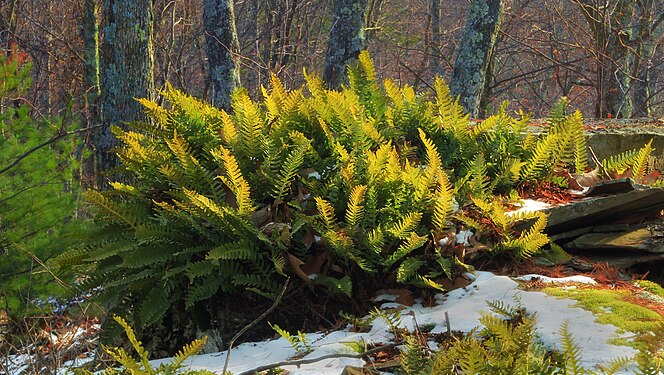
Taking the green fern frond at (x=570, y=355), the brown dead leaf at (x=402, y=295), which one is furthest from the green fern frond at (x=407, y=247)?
the green fern frond at (x=570, y=355)

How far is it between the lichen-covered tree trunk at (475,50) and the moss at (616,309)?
21.7 feet

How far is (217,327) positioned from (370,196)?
116cm

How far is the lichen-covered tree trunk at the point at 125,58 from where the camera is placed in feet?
21.9

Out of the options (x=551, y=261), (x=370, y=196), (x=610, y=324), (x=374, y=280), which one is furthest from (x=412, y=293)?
(x=610, y=324)

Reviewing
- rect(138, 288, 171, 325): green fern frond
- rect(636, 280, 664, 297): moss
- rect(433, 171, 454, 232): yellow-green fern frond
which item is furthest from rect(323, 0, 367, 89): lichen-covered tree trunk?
rect(636, 280, 664, 297): moss

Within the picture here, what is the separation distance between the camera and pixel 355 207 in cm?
330

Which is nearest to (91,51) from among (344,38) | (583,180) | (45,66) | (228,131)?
(344,38)

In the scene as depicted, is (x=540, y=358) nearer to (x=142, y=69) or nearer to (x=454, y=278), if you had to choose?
(x=454, y=278)

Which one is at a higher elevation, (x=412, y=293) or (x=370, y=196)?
(x=370, y=196)

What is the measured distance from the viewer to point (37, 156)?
6160 millimetres

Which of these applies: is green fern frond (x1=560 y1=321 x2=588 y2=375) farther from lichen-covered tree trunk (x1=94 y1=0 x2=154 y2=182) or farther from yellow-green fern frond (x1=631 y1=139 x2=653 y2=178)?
lichen-covered tree trunk (x1=94 y1=0 x2=154 y2=182)

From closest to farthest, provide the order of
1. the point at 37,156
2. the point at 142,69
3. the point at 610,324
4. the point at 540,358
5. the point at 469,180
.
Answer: the point at 540,358
the point at 610,324
the point at 469,180
the point at 37,156
the point at 142,69

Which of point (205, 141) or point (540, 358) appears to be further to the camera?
point (205, 141)

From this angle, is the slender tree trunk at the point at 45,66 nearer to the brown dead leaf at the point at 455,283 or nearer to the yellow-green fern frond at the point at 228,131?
the yellow-green fern frond at the point at 228,131
